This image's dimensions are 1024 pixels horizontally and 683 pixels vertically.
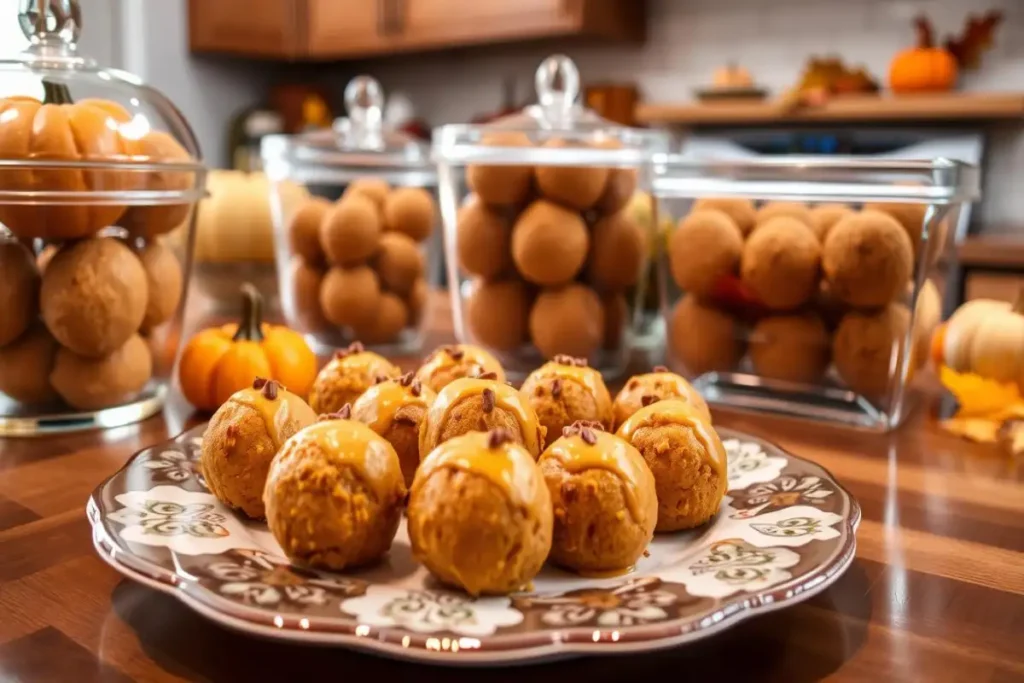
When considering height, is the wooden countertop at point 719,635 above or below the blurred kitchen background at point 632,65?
below

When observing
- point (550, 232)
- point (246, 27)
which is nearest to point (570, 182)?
point (550, 232)

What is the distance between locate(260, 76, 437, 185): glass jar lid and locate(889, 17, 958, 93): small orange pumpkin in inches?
72.6

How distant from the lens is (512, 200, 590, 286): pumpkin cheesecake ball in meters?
0.99

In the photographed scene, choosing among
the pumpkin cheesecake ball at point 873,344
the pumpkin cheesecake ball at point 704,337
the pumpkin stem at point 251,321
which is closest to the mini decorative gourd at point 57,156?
the pumpkin stem at point 251,321

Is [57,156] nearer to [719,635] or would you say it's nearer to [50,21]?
[50,21]

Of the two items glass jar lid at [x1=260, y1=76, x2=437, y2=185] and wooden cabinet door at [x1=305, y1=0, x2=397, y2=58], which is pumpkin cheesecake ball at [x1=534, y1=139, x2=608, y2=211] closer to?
glass jar lid at [x1=260, y1=76, x2=437, y2=185]

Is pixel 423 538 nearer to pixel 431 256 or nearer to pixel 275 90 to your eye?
pixel 431 256

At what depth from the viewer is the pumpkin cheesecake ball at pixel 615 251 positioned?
1.04 meters

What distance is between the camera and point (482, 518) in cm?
45

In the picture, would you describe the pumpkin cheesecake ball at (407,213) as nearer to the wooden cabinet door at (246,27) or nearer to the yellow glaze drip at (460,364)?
the yellow glaze drip at (460,364)

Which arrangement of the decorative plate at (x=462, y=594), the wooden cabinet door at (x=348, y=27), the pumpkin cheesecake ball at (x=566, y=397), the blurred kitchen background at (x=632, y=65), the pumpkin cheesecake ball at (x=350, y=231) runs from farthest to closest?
the wooden cabinet door at (x=348, y=27) < the blurred kitchen background at (x=632, y=65) < the pumpkin cheesecake ball at (x=350, y=231) < the pumpkin cheesecake ball at (x=566, y=397) < the decorative plate at (x=462, y=594)

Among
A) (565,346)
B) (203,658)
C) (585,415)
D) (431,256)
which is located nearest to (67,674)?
(203,658)

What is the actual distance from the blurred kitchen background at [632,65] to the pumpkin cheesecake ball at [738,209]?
1.53 m

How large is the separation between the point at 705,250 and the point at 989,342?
11.7 inches
